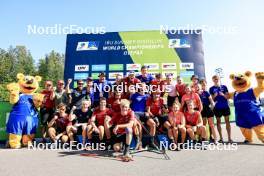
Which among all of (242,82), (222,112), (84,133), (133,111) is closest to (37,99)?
(84,133)

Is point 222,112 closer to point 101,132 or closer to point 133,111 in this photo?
point 133,111

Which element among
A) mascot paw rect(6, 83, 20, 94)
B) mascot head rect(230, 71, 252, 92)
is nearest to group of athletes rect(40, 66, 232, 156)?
mascot head rect(230, 71, 252, 92)

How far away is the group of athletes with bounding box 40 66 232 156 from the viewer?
724 centimetres

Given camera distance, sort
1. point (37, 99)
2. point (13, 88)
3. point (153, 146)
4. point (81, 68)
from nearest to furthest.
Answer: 1. point (153, 146)
2. point (13, 88)
3. point (37, 99)
4. point (81, 68)

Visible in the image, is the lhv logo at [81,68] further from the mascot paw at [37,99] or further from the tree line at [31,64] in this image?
the tree line at [31,64]

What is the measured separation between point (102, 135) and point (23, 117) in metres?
2.55

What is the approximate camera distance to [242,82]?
27.4ft

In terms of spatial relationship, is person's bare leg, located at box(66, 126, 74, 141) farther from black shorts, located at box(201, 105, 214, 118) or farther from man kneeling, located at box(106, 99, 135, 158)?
→ black shorts, located at box(201, 105, 214, 118)

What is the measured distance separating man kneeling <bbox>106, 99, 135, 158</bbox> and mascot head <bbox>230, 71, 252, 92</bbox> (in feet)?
12.0

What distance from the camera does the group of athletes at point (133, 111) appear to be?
23.8 ft

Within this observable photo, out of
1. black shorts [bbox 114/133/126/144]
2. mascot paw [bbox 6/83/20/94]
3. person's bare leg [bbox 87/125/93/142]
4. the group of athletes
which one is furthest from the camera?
mascot paw [bbox 6/83/20/94]

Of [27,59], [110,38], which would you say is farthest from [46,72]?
[110,38]

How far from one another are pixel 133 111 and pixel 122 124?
0.94 meters

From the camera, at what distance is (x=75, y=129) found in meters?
7.70
